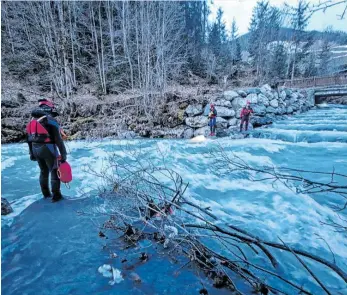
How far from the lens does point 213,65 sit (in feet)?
Answer: 86.8

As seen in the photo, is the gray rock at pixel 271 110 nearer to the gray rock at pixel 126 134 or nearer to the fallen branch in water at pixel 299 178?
the gray rock at pixel 126 134

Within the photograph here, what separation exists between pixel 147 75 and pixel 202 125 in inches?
228

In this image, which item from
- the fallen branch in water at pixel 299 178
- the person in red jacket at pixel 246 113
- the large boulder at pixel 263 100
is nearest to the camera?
the fallen branch in water at pixel 299 178

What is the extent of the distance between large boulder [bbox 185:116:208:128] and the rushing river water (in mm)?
5099

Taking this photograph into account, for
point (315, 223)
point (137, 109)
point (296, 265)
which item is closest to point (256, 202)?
point (315, 223)

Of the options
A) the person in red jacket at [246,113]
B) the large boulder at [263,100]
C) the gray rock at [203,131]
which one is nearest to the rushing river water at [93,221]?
the person in red jacket at [246,113]

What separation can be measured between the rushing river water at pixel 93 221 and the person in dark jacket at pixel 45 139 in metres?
0.69

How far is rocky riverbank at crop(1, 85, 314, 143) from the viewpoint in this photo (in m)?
13.8

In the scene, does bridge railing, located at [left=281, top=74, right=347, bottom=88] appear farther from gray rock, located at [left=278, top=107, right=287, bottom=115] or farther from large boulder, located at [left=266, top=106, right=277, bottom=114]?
large boulder, located at [left=266, top=106, right=277, bottom=114]

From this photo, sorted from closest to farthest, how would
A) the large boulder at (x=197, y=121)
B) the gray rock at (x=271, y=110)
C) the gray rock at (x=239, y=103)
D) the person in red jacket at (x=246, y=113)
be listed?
the person in red jacket at (x=246, y=113), the large boulder at (x=197, y=121), the gray rock at (x=239, y=103), the gray rock at (x=271, y=110)

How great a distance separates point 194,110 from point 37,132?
11458mm

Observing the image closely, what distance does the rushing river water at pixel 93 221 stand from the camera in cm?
251

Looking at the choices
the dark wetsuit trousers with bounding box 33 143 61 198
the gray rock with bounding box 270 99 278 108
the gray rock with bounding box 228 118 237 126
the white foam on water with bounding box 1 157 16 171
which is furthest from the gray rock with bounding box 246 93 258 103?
the dark wetsuit trousers with bounding box 33 143 61 198

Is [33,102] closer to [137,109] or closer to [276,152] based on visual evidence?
[137,109]
